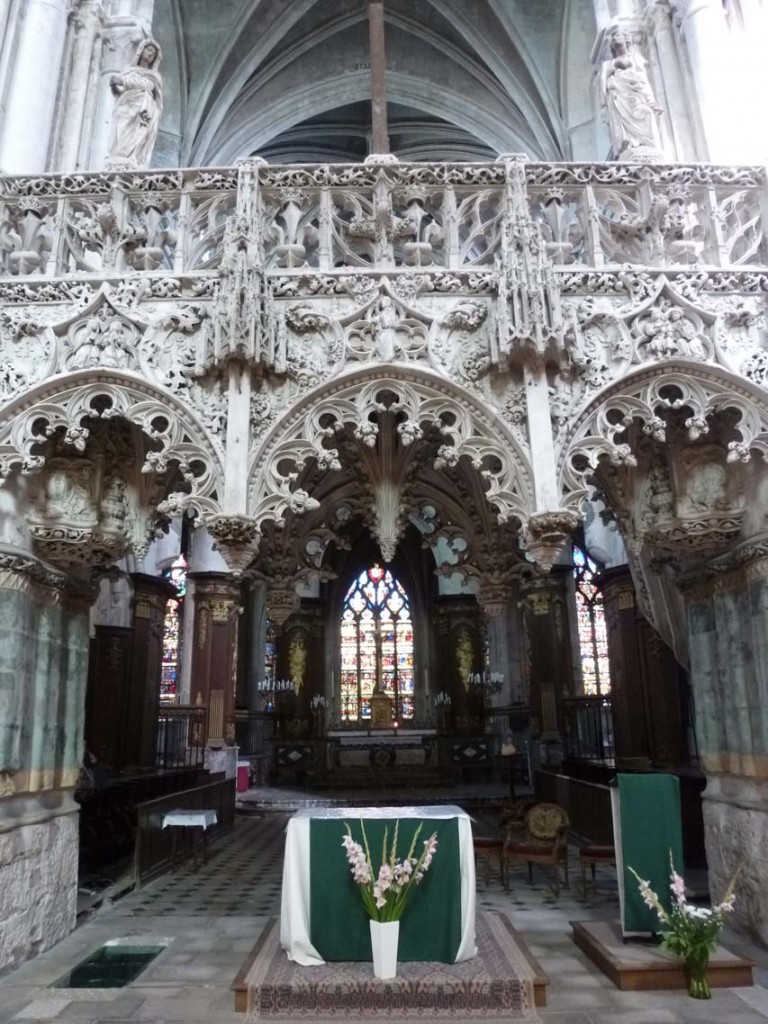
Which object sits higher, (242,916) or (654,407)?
(654,407)

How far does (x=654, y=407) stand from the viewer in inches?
262

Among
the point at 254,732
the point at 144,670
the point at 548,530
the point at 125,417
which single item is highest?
the point at 125,417

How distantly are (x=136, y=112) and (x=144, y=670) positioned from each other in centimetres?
962

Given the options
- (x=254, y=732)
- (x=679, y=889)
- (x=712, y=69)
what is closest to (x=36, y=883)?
(x=679, y=889)

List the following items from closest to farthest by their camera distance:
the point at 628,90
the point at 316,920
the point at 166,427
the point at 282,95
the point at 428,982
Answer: the point at 428,982
the point at 316,920
the point at 166,427
the point at 628,90
the point at 282,95

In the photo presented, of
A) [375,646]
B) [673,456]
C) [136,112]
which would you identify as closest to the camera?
[673,456]

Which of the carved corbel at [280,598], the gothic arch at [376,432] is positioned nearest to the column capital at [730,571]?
the gothic arch at [376,432]

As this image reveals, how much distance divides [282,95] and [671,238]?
56.4 feet

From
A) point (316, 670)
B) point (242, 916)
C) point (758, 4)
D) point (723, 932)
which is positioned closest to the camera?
point (723, 932)

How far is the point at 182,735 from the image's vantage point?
56.6 feet

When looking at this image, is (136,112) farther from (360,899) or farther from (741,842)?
(741,842)

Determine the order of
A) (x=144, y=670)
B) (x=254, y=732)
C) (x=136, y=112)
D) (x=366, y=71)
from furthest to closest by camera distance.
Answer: (x=254, y=732) → (x=366, y=71) → (x=144, y=670) → (x=136, y=112)

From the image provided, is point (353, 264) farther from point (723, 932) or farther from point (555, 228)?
point (723, 932)

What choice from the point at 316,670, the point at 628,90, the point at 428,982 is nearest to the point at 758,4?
the point at 628,90
